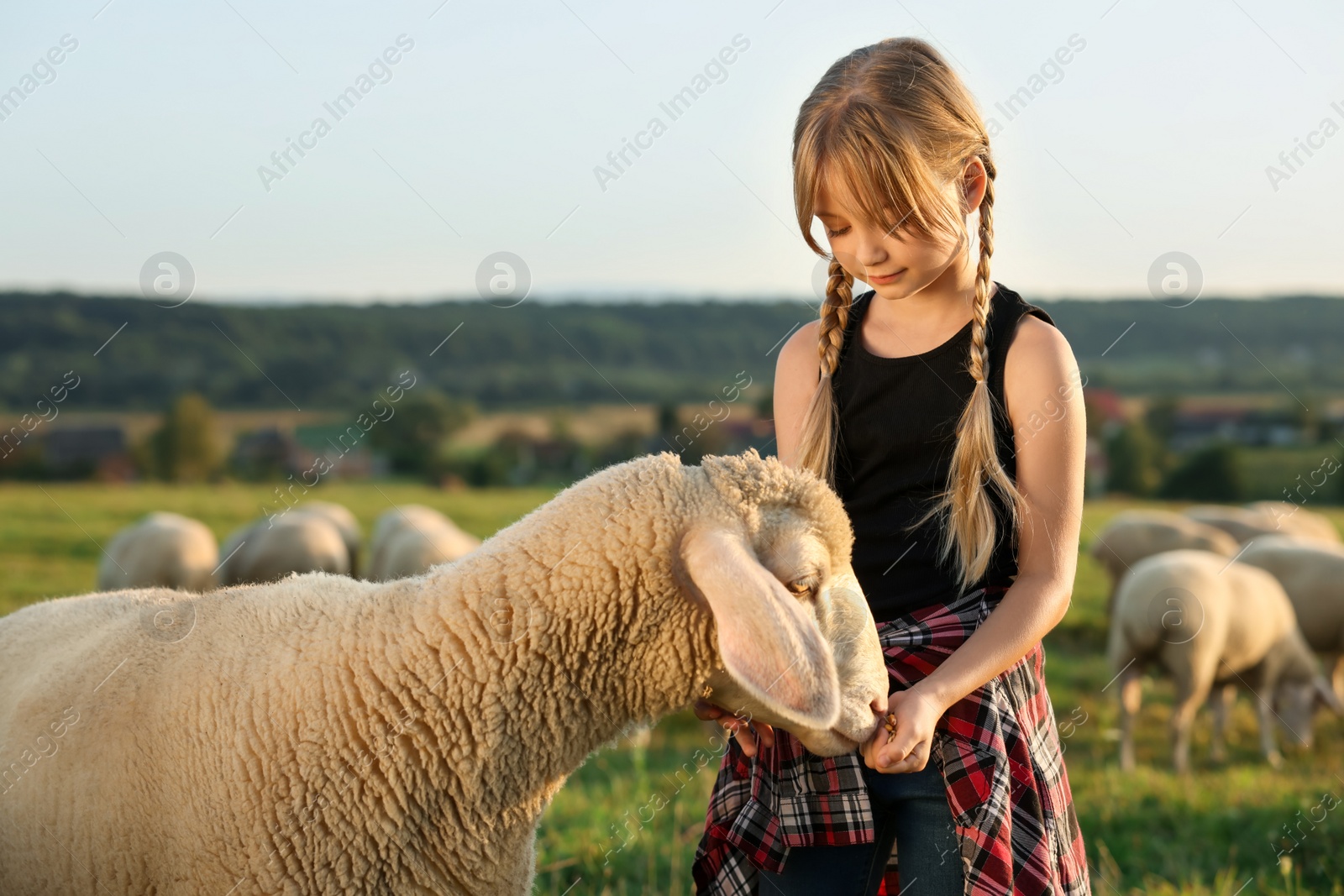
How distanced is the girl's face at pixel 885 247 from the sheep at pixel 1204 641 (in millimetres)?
6527

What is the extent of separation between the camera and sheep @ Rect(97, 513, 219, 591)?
495 inches

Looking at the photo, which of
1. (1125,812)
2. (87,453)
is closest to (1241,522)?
(1125,812)

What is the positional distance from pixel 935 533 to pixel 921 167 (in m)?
0.81

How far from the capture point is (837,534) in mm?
2156

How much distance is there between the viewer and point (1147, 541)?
13055mm

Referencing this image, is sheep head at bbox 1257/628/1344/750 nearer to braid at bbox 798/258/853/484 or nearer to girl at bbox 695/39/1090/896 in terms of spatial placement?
girl at bbox 695/39/1090/896

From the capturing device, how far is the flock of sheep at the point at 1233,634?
8289mm

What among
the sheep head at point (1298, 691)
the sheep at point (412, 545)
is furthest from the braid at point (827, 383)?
Result: the sheep head at point (1298, 691)

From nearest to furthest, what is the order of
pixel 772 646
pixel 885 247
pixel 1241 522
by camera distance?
pixel 772 646
pixel 885 247
pixel 1241 522

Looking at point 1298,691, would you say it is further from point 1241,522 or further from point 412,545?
point 412,545

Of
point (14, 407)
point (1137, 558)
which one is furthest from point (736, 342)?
point (1137, 558)

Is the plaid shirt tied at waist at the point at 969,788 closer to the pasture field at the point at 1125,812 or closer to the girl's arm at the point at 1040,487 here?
the girl's arm at the point at 1040,487

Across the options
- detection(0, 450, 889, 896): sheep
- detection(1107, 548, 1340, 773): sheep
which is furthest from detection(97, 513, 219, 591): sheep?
detection(0, 450, 889, 896): sheep

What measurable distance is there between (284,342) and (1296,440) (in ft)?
143
